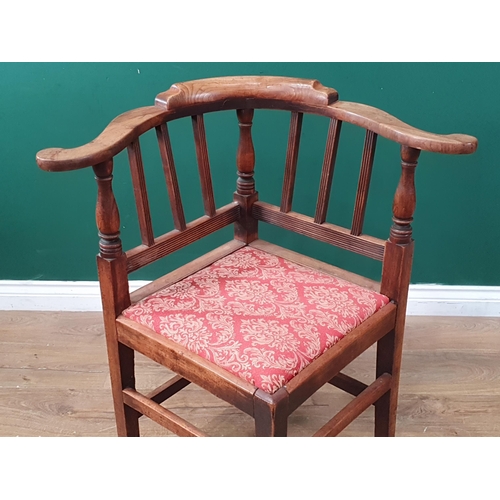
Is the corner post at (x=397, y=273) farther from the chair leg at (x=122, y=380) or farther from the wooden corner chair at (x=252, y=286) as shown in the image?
the chair leg at (x=122, y=380)

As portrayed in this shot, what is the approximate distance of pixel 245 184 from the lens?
1.45 m

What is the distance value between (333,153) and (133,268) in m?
0.46

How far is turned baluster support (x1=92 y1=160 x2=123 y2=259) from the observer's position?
1.11 metres

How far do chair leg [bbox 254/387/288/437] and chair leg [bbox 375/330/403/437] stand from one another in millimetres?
361

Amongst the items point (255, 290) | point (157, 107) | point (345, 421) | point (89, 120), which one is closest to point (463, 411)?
point (345, 421)

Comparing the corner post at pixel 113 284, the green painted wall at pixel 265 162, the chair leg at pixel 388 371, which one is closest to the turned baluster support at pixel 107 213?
the corner post at pixel 113 284

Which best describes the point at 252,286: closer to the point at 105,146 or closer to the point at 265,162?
the point at 105,146

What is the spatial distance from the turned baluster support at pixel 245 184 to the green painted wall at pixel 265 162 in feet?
1.33

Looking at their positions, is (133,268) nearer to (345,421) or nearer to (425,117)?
(345,421)

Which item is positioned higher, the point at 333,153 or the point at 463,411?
the point at 333,153

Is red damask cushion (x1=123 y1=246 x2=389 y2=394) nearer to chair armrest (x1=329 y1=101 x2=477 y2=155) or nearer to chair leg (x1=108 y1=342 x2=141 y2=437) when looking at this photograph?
chair leg (x1=108 y1=342 x2=141 y2=437)

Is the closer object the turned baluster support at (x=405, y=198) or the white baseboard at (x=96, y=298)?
the turned baluster support at (x=405, y=198)

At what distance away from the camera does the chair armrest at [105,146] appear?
1023 mm

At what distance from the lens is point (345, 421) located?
1.26 metres
